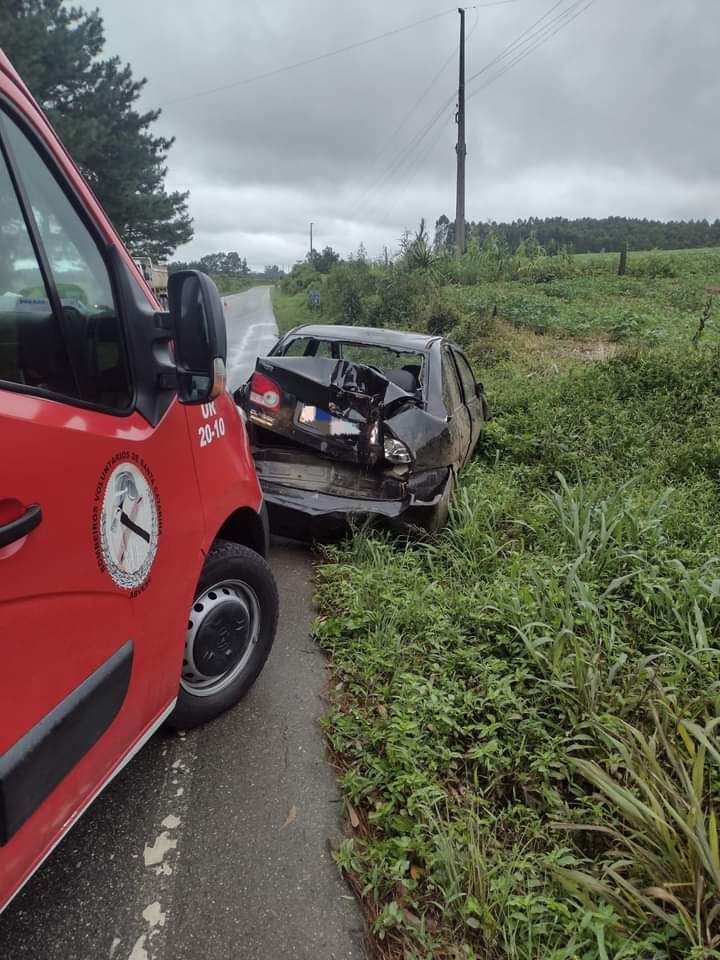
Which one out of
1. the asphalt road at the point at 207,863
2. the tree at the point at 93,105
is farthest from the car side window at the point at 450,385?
the tree at the point at 93,105

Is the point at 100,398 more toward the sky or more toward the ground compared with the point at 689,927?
more toward the sky

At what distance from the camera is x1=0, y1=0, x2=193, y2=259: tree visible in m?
13.3

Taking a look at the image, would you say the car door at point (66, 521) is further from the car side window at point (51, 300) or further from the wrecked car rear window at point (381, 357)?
the wrecked car rear window at point (381, 357)

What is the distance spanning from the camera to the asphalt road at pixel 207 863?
167cm

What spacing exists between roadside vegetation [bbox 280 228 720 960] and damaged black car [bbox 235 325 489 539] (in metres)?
0.25

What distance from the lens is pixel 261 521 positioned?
2.68 meters

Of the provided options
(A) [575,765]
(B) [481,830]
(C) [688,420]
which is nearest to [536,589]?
(A) [575,765]

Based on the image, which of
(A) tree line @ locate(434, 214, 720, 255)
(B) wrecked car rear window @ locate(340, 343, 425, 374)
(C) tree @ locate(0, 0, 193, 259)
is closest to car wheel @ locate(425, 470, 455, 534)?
(B) wrecked car rear window @ locate(340, 343, 425, 374)

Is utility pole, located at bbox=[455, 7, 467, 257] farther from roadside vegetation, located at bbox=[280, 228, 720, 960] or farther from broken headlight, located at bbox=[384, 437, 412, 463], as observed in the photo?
broken headlight, located at bbox=[384, 437, 412, 463]

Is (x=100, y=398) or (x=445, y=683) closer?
(x=100, y=398)

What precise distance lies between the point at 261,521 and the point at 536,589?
4.94 feet

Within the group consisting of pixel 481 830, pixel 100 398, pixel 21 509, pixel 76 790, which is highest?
pixel 100 398

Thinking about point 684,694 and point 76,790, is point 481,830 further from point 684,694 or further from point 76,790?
point 76,790

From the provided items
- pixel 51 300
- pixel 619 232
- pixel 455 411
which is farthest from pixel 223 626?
pixel 619 232
